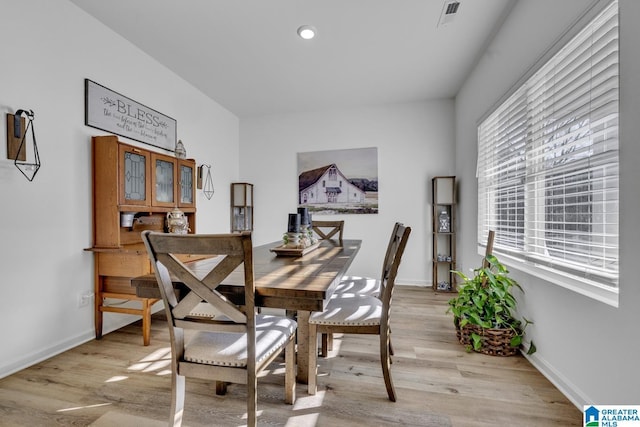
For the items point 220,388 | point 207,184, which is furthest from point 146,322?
point 207,184

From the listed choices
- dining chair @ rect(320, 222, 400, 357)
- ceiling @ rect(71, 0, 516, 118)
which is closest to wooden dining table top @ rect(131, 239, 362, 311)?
dining chair @ rect(320, 222, 400, 357)

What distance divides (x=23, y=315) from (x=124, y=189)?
41.8 inches

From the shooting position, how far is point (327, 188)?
4.39 meters

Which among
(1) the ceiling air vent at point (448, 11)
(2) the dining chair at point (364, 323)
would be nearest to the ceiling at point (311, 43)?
(1) the ceiling air vent at point (448, 11)

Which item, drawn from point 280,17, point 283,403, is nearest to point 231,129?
point 280,17

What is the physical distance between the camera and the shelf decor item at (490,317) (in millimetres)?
2072

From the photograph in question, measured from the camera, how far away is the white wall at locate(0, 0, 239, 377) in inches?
73.9

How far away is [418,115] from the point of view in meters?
4.10

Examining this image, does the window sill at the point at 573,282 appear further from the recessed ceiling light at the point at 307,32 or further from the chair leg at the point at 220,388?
the recessed ceiling light at the point at 307,32

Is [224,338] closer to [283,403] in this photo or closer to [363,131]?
[283,403]

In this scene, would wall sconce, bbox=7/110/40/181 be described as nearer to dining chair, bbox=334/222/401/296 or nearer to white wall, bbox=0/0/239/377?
white wall, bbox=0/0/239/377

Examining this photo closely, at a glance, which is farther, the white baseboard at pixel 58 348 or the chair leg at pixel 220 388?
the white baseboard at pixel 58 348

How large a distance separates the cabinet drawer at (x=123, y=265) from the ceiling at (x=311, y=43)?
6.45 ft


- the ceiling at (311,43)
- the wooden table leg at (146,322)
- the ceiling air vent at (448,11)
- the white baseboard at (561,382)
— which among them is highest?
the ceiling at (311,43)
